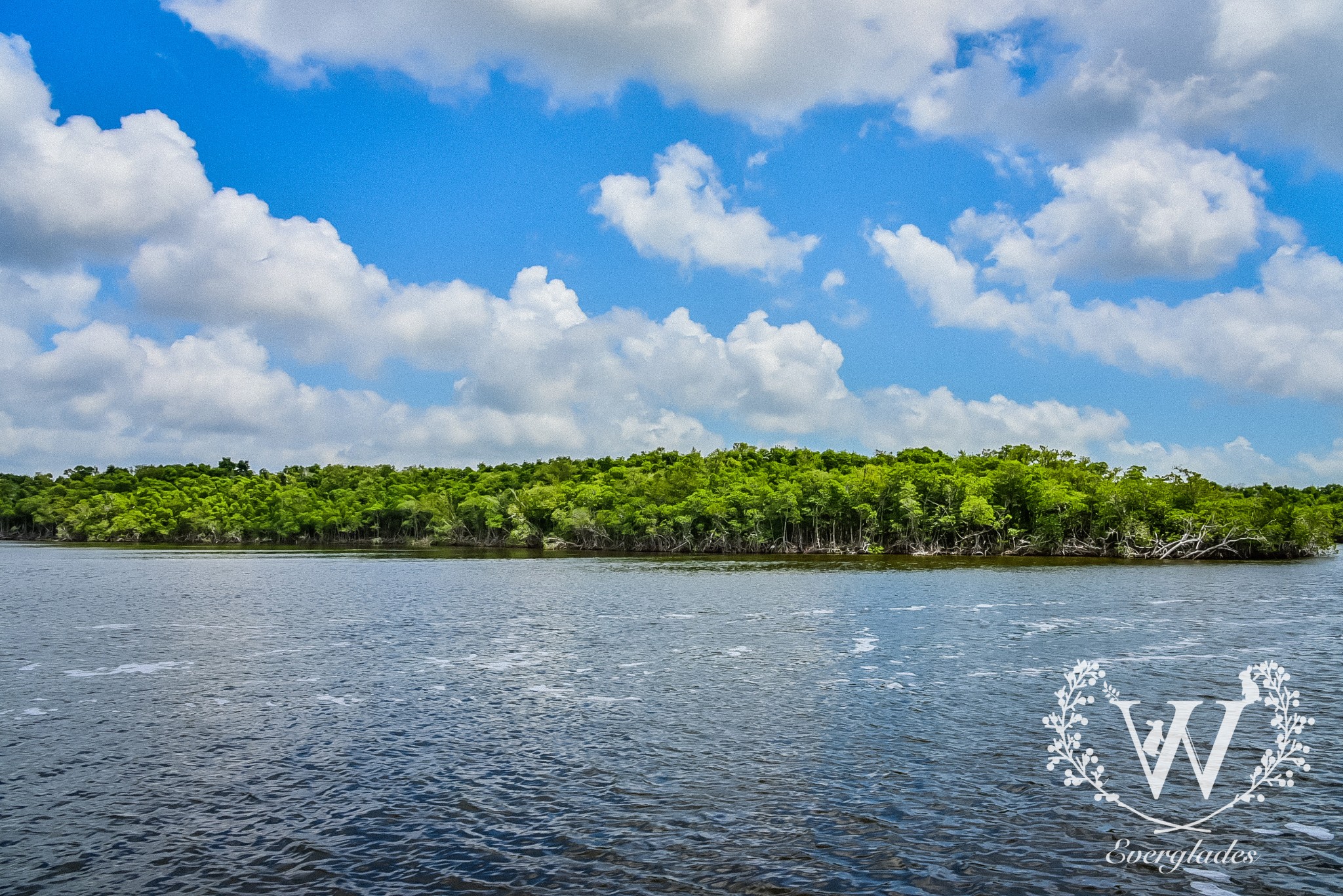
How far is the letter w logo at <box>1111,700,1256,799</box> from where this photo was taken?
53.0 feet

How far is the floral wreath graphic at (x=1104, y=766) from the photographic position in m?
14.9

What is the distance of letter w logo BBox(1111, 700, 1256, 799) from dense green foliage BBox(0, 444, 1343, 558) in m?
80.7

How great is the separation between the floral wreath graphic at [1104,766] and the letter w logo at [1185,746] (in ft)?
2.07

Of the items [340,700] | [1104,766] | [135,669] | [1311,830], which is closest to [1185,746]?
[1104,766]

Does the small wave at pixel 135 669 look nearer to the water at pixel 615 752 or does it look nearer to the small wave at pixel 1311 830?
the water at pixel 615 752

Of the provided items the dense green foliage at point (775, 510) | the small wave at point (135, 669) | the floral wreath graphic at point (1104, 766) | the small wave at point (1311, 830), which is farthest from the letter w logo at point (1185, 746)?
the dense green foliage at point (775, 510)

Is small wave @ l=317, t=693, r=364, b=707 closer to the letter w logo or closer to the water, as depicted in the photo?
the water

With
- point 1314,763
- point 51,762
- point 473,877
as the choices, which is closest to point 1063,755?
point 1314,763

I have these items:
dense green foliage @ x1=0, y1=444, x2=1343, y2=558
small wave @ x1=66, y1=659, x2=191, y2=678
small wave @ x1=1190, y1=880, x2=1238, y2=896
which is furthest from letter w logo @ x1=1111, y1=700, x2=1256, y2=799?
dense green foliage @ x1=0, y1=444, x2=1343, y2=558

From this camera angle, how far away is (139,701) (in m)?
23.0

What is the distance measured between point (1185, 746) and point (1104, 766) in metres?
2.68

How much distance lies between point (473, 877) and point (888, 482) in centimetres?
9896

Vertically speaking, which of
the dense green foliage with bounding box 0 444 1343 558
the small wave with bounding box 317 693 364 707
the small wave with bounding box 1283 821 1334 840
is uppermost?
the dense green foliage with bounding box 0 444 1343 558

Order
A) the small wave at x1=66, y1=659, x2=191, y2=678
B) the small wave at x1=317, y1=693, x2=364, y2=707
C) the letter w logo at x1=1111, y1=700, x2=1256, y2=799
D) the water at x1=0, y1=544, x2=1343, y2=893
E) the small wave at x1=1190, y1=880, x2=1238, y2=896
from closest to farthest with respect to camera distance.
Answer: the small wave at x1=1190, y1=880, x2=1238, y2=896, the water at x1=0, y1=544, x2=1343, y2=893, the letter w logo at x1=1111, y1=700, x2=1256, y2=799, the small wave at x1=317, y1=693, x2=364, y2=707, the small wave at x1=66, y1=659, x2=191, y2=678
